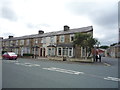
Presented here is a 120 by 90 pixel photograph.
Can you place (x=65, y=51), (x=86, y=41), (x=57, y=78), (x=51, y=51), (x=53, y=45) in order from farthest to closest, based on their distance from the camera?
(x=51, y=51) < (x=53, y=45) < (x=65, y=51) < (x=86, y=41) < (x=57, y=78)

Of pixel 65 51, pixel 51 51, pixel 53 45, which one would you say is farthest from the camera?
pixel 51 51

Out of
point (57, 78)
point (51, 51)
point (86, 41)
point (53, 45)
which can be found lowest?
point (57, 78)

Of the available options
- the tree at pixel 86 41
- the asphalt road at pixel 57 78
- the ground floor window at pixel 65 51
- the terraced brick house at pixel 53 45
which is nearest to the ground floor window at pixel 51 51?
the terraced brick house at pixel 53 45

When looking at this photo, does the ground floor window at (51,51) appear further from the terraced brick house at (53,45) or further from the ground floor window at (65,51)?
the ground floor window at (65,51)

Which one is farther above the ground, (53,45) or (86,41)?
(86,41)

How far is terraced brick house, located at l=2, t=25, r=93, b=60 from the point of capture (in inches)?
1239

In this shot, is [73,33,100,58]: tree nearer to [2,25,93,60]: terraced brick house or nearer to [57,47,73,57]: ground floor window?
[2,25,93,60]: terraced brick house

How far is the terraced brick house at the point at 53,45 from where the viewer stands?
3146 cm

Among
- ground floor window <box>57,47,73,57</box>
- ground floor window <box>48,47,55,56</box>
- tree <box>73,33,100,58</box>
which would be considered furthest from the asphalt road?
ground floor window <box>48,47,55,56</box>

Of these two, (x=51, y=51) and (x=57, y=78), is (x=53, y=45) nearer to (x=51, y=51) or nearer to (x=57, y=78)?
(x=51, y=51)

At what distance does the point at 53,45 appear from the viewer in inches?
1389

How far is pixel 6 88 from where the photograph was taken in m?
6.59

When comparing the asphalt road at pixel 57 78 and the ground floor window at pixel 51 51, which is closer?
the asphalt road at pixel 57 78

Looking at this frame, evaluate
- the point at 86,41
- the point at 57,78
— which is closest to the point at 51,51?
the point at 86,41
